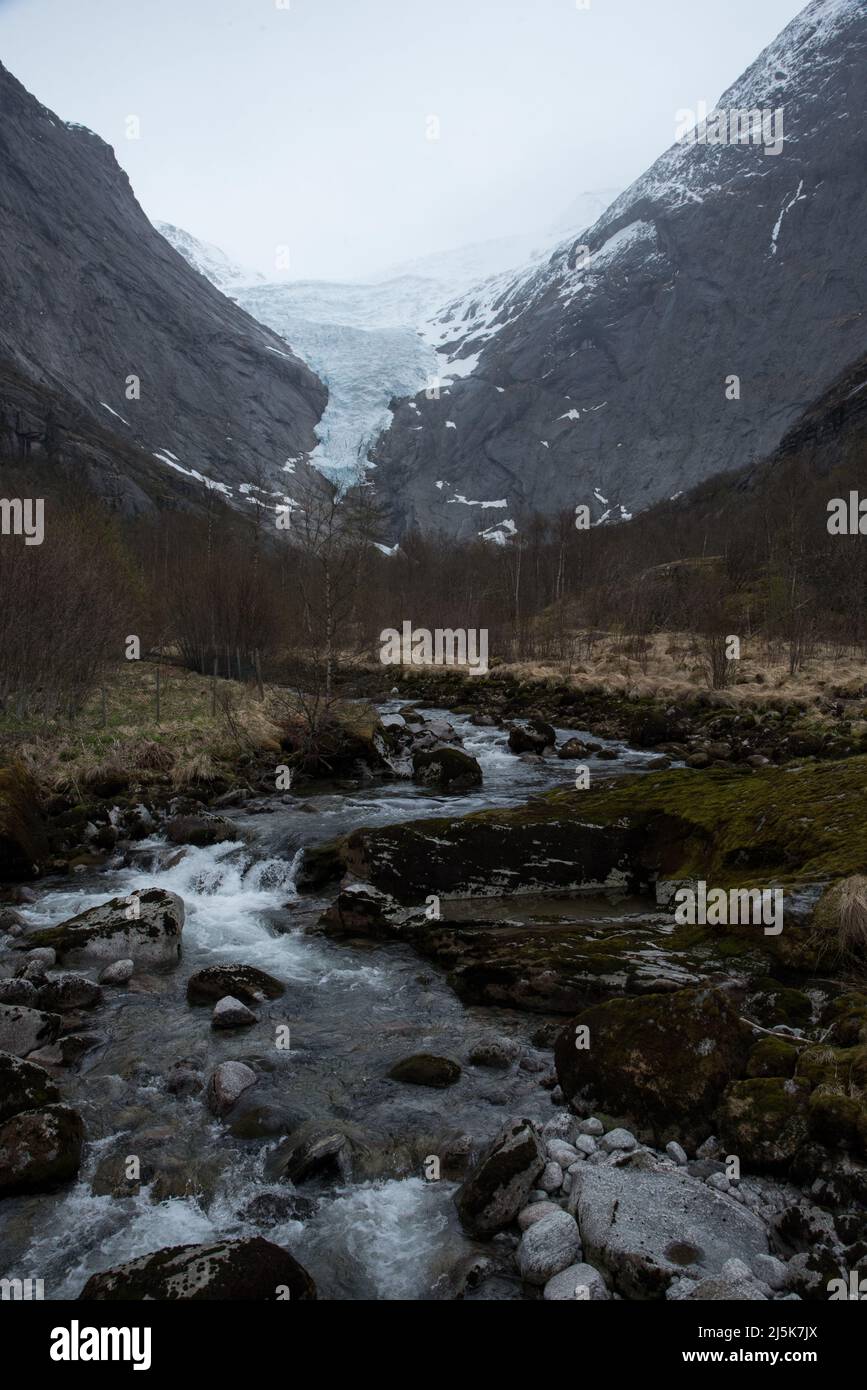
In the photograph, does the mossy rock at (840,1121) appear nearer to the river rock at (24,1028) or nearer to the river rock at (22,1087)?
the river rock at (22,1087)

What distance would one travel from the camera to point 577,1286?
14.0 ft

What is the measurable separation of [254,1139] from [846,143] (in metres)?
213

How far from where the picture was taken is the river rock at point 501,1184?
16.6 feet

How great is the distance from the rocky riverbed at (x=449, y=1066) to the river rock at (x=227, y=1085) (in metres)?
0.02

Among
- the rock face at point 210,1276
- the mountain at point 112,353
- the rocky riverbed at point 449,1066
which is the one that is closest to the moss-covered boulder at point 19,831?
the rocky riverbed at point 449,1066

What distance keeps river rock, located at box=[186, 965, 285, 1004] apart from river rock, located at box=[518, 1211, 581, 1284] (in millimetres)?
4639

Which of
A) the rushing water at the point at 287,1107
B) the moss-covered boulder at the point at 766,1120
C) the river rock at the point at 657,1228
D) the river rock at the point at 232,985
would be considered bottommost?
the rushing water at the point at 287,1107

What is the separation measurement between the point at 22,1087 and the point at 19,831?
23.8ft

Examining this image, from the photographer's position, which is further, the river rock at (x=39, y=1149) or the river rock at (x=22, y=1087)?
the river rock at (x=22, y=1087)

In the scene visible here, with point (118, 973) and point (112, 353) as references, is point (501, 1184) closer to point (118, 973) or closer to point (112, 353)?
point (118, 973)

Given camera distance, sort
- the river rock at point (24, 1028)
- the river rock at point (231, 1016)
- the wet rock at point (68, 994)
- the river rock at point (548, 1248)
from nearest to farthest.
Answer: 1. the river rock at point (548, 1248)
2. the river rock at point (24, 1028)
3. the river rock at point (231, 1016)
4. the wet rock at point (68, 994)

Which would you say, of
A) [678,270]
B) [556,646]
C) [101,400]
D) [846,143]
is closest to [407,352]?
[678,270]

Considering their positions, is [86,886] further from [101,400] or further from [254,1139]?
[101,400]

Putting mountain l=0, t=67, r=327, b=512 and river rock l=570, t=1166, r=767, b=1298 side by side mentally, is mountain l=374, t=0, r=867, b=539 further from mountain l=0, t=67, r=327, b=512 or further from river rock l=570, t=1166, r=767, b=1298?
river rock l=570, t=1166, r=767, b=1298
